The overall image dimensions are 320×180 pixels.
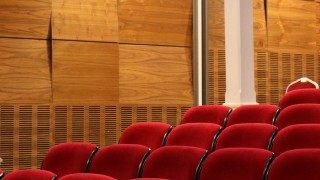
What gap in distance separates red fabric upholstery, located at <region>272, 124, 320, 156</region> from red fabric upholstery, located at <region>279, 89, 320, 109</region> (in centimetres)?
72

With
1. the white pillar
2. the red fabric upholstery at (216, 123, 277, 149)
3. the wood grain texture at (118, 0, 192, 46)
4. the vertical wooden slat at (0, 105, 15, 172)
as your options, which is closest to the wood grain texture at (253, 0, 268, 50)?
the wood grain texture at (118, 0, 192, 46)

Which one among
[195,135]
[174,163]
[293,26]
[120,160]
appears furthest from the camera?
[293,26]

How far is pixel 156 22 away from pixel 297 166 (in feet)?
7.04

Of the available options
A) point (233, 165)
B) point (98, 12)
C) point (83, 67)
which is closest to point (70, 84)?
point (83, 67)

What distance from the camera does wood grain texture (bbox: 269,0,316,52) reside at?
387 cm

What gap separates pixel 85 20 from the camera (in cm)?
327

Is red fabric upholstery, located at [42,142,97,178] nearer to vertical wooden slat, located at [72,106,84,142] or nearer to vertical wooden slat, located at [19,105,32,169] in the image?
vertical wooden slat, located at [19,105,32,169]

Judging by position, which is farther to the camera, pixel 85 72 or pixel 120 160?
pixel 85 72

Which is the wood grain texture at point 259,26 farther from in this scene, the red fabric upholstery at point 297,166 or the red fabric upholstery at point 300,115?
the red fabric upholstery at point 297,166

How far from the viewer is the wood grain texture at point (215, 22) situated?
A: 3684mm

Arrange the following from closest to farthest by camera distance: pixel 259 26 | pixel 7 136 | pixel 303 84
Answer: pixel 7 136
pixel 303 84
pixel 259 26

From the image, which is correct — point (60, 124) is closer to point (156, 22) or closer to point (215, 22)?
point (156, 22)

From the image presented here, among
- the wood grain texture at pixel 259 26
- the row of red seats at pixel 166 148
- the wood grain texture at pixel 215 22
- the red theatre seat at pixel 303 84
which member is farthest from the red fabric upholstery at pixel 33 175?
the wood grain texture at pixel 259 26

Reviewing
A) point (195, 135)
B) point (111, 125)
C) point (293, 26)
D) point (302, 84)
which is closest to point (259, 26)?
point (293, 26)
